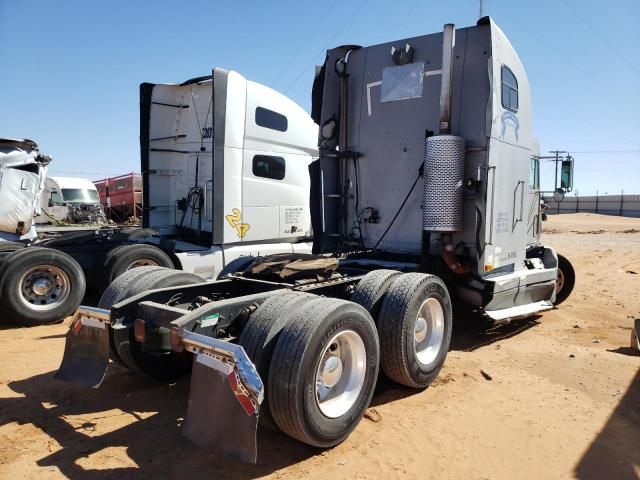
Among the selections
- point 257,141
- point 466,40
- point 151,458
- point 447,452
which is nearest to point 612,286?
point 466,40

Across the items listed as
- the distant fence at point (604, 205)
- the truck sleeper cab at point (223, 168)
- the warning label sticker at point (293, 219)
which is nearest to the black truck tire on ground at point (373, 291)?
the truck sleeper cab at point (223, 168)

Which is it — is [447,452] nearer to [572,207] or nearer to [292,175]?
[292,175]

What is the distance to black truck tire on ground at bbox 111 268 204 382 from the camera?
4418 millimetres

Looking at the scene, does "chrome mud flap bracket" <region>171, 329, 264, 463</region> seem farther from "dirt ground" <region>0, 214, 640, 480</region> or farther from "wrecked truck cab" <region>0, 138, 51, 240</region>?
"wrecked truck cab" <region>0, 138, 51, 240</region>

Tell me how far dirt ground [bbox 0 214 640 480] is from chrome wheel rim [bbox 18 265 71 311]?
1.19 meters

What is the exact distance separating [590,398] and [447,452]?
1.94 meters

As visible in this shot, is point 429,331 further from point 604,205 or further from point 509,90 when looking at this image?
point 604,205

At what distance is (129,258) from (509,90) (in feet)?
20.2

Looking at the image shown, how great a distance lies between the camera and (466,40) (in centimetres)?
633

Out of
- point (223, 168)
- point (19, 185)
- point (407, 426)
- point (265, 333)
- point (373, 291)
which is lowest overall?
point (407, 426)

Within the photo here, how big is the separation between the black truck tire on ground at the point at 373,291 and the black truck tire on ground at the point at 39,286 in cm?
485

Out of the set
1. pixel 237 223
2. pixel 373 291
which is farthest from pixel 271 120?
pixel 373 291

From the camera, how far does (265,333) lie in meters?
3.55

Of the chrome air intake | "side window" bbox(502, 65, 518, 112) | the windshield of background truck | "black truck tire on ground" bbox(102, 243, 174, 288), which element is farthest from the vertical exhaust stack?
the windshield of background truck
